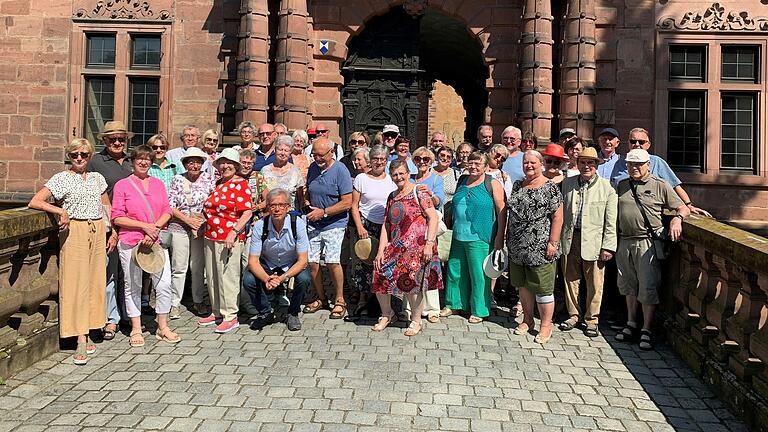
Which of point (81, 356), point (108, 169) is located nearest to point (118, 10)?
point (108, 169)

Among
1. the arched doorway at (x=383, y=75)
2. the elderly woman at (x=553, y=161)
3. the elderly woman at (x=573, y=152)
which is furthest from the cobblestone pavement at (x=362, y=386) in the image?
the arched doorway at (x=383, y=75)

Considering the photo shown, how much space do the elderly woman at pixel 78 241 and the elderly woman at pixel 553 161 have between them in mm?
4140

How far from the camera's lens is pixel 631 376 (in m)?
4.90

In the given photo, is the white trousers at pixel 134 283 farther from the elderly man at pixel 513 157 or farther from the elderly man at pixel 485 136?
the elderly man at pixel 485 136

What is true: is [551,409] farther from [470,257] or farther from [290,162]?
[290,162]

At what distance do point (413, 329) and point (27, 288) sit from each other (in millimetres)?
3283

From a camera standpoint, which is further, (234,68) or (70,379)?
(234,68)

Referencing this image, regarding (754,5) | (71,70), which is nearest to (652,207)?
(754,5)

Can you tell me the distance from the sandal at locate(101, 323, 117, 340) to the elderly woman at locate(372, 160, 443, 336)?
2409 millimetres

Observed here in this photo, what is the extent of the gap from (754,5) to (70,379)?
38.4 ft

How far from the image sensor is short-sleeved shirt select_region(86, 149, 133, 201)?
582 centimetres

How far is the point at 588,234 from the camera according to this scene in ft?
19.6

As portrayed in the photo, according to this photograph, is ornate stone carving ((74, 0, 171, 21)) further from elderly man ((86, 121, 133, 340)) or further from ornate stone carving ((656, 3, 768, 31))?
ornate stone carving ((656, 3, 768, 31))

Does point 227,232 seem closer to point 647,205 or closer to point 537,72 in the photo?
point 647,205
